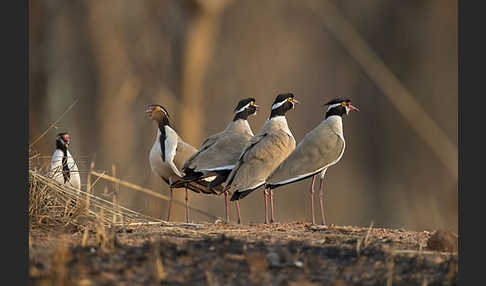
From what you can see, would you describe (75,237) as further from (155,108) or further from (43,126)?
(43,126)

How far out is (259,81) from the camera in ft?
60.8

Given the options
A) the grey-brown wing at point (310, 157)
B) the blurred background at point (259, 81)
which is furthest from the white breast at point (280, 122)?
the blurred background at point (259, 81)

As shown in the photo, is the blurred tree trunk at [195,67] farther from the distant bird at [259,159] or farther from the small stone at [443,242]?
the small stone at [443,242]

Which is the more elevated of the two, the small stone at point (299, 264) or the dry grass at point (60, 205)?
the dry grass at point (60, 205)

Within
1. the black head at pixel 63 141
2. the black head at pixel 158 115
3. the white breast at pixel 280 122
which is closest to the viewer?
the white breast at pixel 280 122

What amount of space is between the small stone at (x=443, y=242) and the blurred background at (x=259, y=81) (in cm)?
720

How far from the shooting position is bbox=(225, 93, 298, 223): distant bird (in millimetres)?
6484

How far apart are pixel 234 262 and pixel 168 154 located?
11.8ft

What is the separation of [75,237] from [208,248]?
105 cm

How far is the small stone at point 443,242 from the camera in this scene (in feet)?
14.7

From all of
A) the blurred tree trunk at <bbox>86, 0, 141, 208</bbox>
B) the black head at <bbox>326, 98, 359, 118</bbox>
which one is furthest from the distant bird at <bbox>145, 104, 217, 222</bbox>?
the blurred tree trunk at <bbox>86, 0, 141, 208</bbox>

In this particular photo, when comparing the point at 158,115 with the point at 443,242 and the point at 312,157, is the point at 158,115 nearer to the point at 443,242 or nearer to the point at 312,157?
the point at 312,157

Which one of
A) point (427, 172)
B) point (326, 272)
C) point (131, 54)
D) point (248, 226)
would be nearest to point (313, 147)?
point (248, 226)

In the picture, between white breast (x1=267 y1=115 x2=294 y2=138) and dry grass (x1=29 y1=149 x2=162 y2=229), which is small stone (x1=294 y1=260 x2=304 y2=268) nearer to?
dry grass (x1=29 y1=149 x2=162 y2=229)
